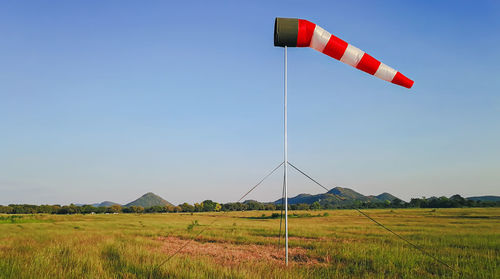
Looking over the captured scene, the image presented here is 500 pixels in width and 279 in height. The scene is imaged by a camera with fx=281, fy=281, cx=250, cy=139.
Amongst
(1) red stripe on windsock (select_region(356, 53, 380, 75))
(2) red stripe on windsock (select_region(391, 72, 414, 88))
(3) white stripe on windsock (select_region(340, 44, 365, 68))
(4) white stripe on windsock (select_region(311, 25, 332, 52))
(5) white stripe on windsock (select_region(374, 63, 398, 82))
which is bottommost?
(2) red stripe on windsock (select_region(391, 72, 414, 88))

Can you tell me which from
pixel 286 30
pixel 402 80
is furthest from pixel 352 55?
pixel 286 30

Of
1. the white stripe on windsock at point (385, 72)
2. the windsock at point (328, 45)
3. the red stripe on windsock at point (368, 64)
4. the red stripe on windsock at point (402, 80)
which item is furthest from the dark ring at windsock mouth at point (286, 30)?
the red stripe on windsock at point (402, 80)

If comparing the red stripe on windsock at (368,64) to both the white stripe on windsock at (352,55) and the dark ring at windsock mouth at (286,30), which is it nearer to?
the white stripe on windsock at (352,55)

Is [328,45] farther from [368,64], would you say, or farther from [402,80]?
[402,80]

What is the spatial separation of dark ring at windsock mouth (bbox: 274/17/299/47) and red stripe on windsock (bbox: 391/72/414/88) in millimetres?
3353

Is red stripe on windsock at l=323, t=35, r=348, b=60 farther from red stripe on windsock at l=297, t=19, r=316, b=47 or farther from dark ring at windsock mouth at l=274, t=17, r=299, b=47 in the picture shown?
dark ring at windsock mouth at l=274, t=17, r=299, b=47

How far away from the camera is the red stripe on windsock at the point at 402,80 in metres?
8.58

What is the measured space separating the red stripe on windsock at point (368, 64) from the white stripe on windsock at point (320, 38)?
4.23 ft

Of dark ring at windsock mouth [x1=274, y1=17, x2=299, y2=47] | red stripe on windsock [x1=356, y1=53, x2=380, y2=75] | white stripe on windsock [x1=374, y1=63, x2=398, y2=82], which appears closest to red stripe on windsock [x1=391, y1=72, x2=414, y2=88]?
white stripe on windsock [x1=374, y1=63, x2=398, y2=82]

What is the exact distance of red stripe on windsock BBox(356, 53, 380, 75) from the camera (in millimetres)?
8383

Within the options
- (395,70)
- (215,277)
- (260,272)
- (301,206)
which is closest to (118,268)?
(215,277)

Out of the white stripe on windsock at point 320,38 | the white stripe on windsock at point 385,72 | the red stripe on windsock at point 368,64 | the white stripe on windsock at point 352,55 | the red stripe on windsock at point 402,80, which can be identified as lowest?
the red stripe on windsock at point 402,80

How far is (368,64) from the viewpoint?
8.45m

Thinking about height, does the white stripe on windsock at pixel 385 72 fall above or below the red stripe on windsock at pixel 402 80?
above
